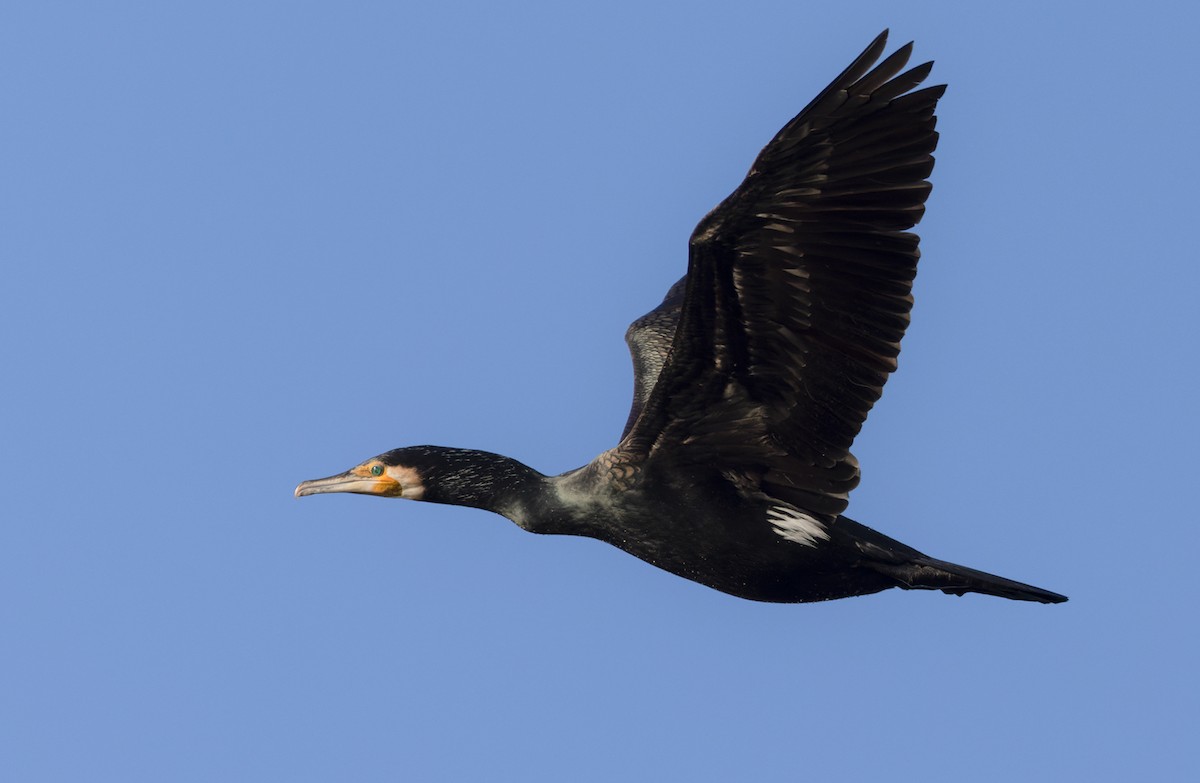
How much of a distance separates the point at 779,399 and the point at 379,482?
241 centimetres

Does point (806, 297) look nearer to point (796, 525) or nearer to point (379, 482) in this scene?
point (796, 525)

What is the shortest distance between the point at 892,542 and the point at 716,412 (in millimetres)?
1311

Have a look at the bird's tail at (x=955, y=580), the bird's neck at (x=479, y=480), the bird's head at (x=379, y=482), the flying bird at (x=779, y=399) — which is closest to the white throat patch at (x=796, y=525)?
the flying bird at (x=779, y=399)

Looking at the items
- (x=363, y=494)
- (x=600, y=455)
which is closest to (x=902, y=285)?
(x=600, y=455)

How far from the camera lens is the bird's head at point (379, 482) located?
10.4 metres

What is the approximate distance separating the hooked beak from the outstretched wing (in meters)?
1.43

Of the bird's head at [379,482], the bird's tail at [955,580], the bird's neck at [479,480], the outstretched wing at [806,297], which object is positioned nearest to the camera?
the outstretched wing at [806,297]

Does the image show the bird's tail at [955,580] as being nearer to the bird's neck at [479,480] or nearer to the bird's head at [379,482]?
the bird's neck at [479,480]

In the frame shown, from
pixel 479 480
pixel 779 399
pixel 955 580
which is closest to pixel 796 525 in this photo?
pixel 779 399

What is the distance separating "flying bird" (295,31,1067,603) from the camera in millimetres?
8734

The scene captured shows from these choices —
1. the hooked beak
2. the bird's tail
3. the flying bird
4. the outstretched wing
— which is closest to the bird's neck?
the flying bird

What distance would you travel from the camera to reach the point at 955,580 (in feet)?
32.3

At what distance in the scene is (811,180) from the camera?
345 inches

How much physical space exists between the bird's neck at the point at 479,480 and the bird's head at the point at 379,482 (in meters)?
0.07
